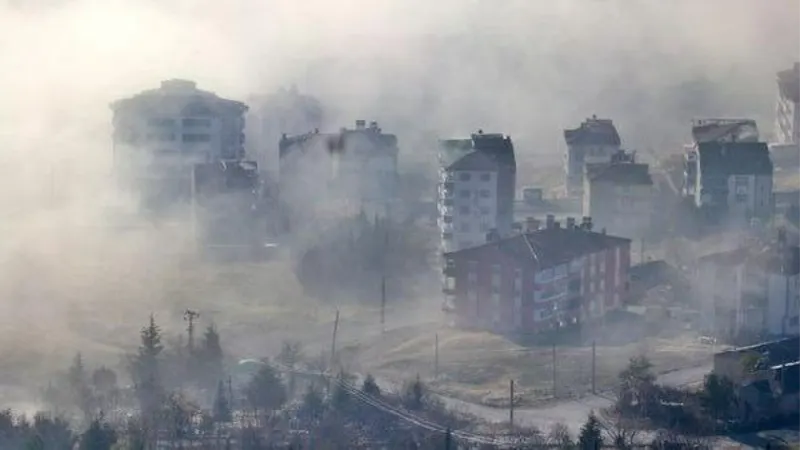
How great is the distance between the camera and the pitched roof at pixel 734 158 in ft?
67.2

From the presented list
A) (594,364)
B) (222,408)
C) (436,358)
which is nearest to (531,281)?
→ (436,358)

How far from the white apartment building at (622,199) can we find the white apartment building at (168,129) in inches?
233

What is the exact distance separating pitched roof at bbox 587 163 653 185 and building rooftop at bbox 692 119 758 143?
1.14 meters

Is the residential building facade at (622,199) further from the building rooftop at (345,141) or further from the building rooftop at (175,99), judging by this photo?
the building rooftop at (175,99)

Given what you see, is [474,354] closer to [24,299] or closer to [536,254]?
[536,254]

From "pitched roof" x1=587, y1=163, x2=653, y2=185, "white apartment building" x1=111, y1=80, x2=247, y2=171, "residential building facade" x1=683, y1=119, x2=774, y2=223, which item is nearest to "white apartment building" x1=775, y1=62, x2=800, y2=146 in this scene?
"residential building facade" x1=683, y1=119, x2=774, y2=223

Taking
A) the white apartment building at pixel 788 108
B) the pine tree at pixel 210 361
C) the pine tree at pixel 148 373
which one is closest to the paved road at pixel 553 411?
the pine tree at pixel 210 361

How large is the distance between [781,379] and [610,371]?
1423 millimetres

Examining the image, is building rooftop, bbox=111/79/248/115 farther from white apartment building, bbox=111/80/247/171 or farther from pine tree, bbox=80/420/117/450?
pine tree, bbox=80/420/117/450

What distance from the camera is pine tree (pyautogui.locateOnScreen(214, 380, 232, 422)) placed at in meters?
12.8

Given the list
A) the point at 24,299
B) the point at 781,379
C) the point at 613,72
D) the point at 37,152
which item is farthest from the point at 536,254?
the point at 613,72

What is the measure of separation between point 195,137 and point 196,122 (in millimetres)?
208

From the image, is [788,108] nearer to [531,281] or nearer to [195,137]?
[195,137]

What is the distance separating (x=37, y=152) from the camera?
26391 mm
